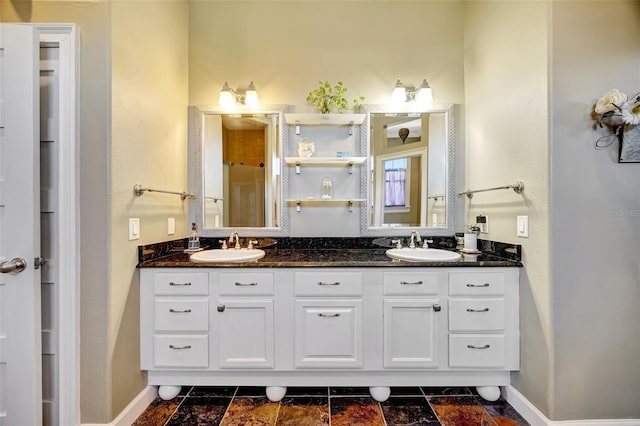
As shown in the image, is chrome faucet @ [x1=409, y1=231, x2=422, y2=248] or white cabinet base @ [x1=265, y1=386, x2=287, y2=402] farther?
chrome faucet @ [x1=409, y1=231, x2=422, y2=248]

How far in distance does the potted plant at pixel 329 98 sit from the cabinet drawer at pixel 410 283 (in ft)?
4.42

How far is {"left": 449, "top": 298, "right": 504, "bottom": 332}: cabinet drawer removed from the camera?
1645 mm

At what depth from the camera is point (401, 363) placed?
164 centimetres

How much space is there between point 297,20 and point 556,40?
5.84 ft

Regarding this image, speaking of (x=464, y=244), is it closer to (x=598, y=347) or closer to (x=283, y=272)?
(x=598, y=347)

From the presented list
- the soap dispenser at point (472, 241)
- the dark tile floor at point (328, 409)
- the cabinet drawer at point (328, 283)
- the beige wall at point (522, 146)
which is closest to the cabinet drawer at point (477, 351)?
the beige wall at point (522, 146)

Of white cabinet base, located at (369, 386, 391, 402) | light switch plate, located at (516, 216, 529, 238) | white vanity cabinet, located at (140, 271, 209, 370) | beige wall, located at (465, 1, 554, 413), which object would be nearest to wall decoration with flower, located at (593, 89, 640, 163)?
beige wall, located at (465, 1, 554, 413)

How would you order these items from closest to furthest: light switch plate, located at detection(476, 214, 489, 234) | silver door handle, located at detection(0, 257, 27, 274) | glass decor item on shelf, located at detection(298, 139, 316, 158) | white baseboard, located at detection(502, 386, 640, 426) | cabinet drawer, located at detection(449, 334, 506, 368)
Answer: silver door handle, located at detection(0, 257, 27, 274) → white baseboard, located at detection(502, 386, 640, 426) → cabinet drawer, located at detection(449, 334, 506, 368) → light switch plate, located at detection(476, 214, 489, 234) → glass decor item on shelf, located at detection(298, 139, 316, 158)

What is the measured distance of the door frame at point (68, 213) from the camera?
134 centimetres

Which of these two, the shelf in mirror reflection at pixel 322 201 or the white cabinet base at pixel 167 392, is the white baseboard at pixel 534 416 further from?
the white cabinet base at pixel 167 392

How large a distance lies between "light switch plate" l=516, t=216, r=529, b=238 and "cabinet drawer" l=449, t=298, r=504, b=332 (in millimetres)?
420

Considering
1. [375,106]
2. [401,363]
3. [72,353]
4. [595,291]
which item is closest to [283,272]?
[401,363]

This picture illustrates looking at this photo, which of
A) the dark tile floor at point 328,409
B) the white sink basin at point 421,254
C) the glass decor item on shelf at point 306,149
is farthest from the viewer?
the glass decor item on shelf at point 306,149

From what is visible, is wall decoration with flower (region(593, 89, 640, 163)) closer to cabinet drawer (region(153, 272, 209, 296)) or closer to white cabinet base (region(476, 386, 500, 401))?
white cabinet base (region(476, 386, 500, 401))
